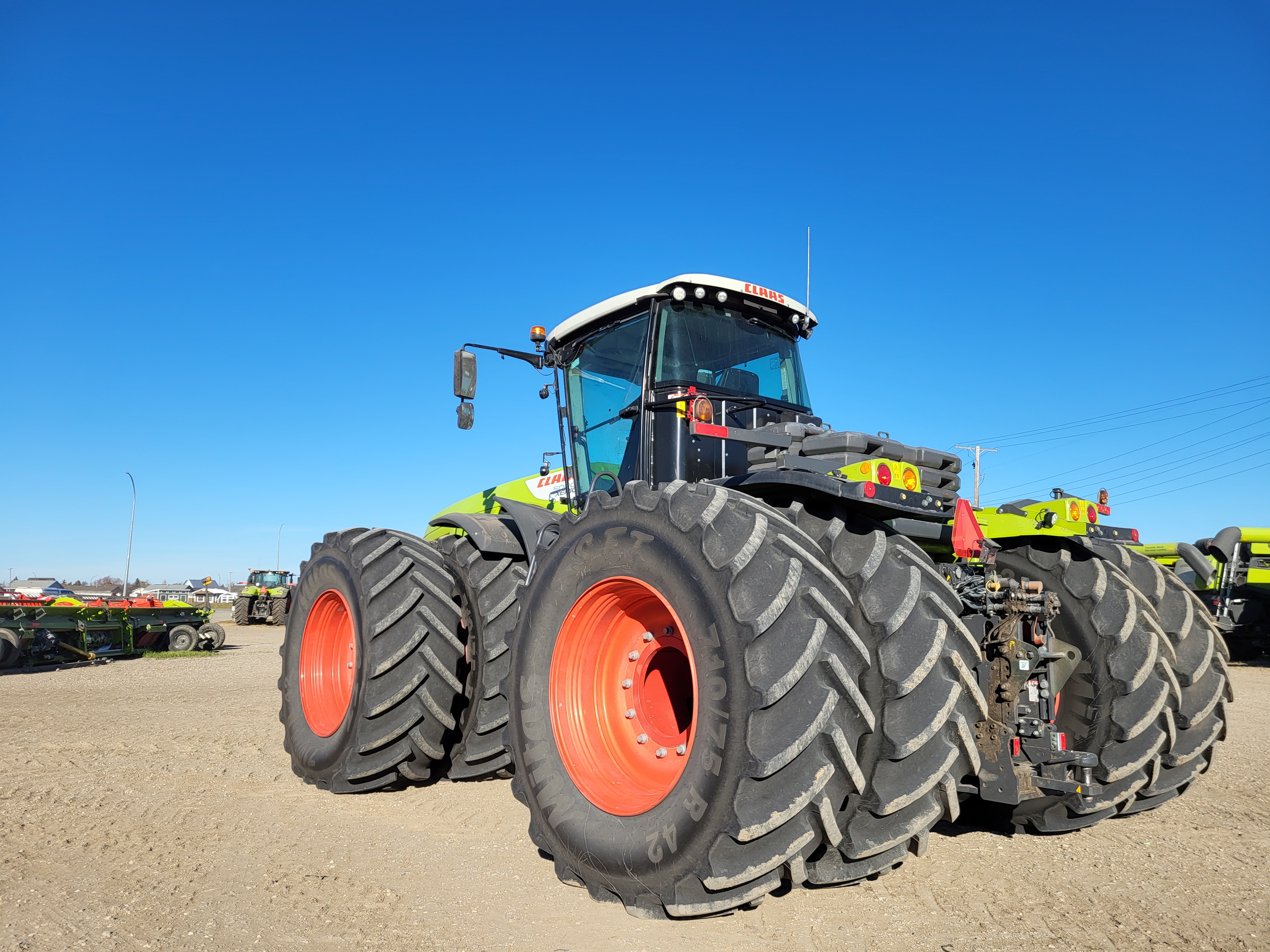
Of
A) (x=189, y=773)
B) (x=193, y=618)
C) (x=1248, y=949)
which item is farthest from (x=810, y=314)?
(x=193, y=618)

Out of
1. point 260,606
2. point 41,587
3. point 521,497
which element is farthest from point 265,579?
point 521,497

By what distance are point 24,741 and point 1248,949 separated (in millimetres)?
7747

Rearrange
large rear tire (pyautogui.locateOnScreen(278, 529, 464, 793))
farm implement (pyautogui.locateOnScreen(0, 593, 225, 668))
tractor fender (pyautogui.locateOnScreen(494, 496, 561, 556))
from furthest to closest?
farm implement (pyautogui.locateOnScreen(0, 593, 225, 668)), large rear tire (pyautogui.locateOnScreen(278, 529, 464, 793)), tractor fender (pyautogui.locateOnScreen(494, 496, 561, 556))

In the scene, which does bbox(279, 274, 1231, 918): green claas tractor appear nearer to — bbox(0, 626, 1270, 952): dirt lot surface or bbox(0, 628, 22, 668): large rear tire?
bbox(0, 626, 1270, 952): dirt lot surface

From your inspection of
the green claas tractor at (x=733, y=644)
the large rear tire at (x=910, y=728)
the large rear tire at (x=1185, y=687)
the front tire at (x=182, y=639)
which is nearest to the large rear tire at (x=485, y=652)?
the green claas tractor at (x=733, y=644)

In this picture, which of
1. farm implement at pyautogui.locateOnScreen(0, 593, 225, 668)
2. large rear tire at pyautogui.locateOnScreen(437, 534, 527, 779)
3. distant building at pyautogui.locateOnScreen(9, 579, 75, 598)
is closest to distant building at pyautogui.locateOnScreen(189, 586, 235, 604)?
distant building at pyautogui.locateOnScreen(9, 579, 75, 598)

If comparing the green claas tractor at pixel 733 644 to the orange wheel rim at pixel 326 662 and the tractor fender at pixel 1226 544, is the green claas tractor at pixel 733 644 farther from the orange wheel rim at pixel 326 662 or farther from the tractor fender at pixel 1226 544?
the tractor fender at pixel 1226 544

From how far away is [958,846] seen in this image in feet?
12.8

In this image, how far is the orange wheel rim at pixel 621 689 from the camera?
3432 mm

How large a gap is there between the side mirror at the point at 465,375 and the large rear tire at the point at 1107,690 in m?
3.76

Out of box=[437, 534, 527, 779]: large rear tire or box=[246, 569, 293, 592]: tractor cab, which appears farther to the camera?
box=[246, 569, 293, 592]: tractor cab

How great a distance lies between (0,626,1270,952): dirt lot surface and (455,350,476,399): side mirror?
2.58 m

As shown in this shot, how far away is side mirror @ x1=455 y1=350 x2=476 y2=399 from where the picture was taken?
555cm

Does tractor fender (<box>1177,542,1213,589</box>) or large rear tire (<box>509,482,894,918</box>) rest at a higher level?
tractor fender (<box>1177,542,1213,589</box>)
